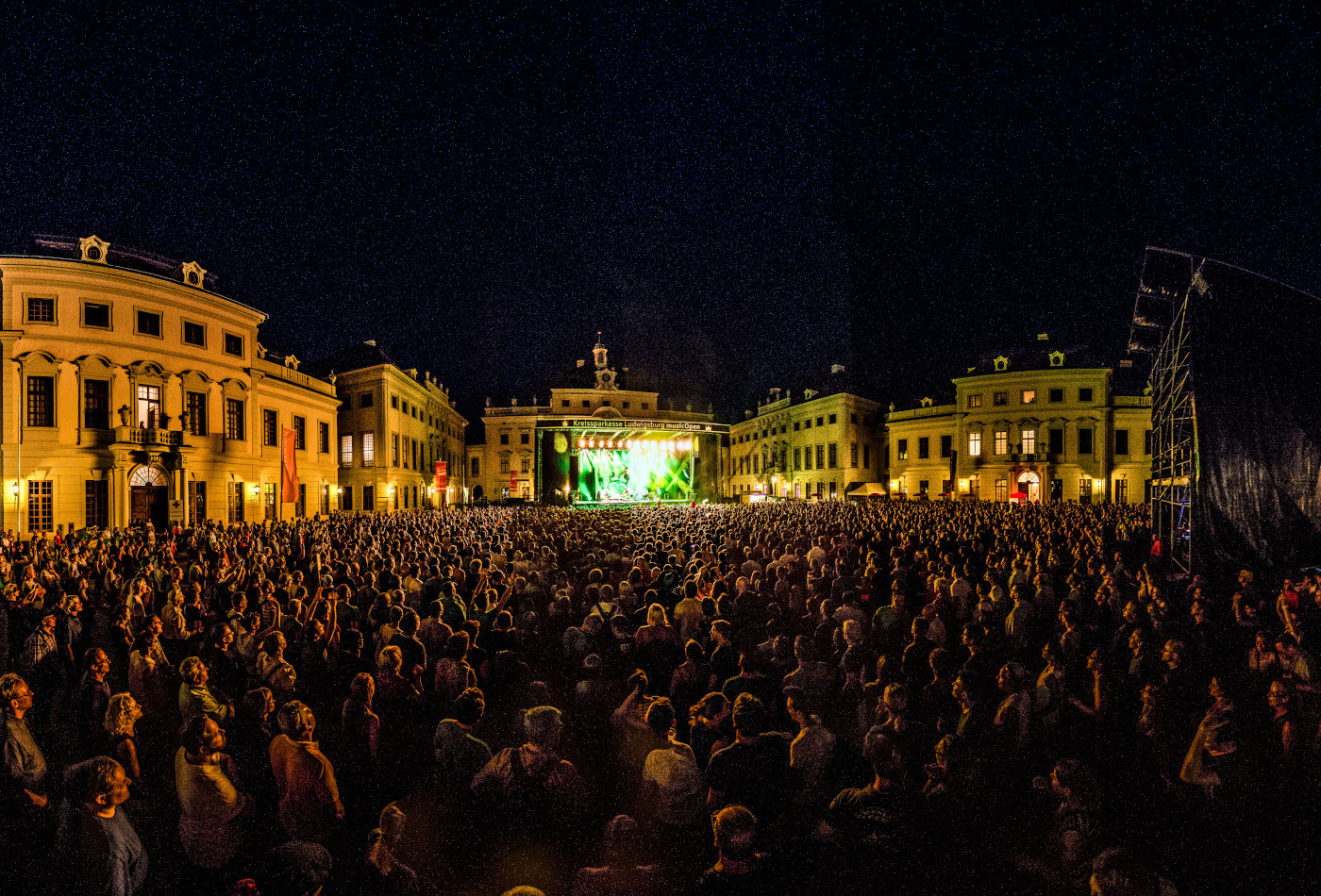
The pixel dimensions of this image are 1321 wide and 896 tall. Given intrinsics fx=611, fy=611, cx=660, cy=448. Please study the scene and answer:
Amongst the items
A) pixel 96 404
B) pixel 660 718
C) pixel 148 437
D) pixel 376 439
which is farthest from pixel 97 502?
pixel 660 718

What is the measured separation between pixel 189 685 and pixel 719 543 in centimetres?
1307

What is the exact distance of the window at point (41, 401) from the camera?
2388 cm

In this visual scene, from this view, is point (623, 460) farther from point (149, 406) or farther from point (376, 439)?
point (149, 406)

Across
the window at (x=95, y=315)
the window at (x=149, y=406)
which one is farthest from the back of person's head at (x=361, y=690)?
the window at (x=95, y=315)

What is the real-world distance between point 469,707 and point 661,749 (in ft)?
8.07

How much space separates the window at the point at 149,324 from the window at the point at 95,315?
1.06 metres

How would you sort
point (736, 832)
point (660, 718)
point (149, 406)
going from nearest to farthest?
point (736, 832), point (660, 718), point (149, 406)

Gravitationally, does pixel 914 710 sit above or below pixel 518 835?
above

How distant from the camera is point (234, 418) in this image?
30547 millimetres

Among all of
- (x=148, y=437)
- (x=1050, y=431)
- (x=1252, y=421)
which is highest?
(x=1050, y=431)

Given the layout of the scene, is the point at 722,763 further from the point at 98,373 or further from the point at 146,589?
the point at 98,373

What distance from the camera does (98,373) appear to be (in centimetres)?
2495

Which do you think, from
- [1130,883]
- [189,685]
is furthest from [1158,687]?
[189,685]

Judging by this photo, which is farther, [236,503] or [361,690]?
[236,503]
